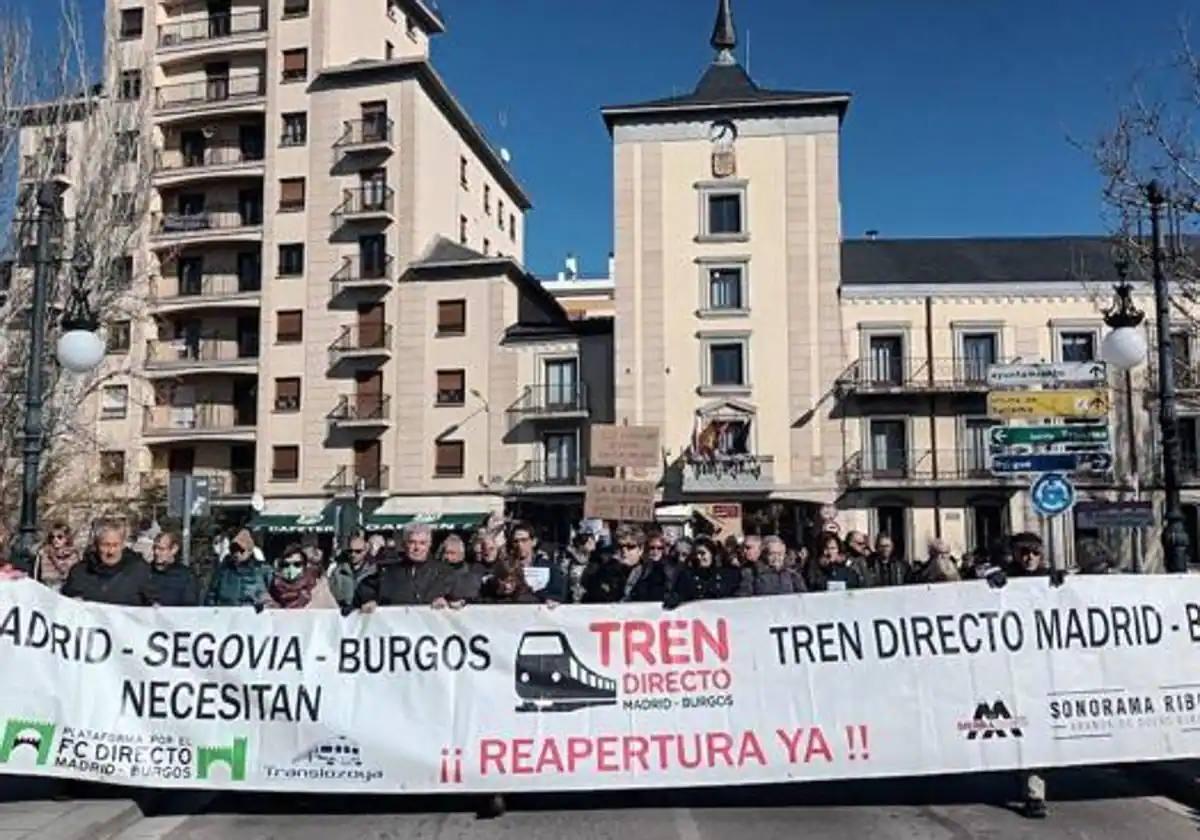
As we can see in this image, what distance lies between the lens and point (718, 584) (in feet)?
32.6

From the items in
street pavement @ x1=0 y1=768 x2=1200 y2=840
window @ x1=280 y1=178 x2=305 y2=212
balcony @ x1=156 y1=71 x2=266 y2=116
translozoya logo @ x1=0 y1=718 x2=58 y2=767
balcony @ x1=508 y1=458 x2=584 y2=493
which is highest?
balcony @ x1=156 y1=71 x2=266 y2=116

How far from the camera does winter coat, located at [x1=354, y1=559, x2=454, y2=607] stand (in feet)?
27.4

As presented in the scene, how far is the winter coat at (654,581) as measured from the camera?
9.61 meters

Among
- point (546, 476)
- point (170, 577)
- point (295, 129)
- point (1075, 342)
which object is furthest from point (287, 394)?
point (170, 577)

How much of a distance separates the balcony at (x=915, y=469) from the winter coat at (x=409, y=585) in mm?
35944

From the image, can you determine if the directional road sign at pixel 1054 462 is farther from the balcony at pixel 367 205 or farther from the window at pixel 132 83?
the balcony at pixel 367 205

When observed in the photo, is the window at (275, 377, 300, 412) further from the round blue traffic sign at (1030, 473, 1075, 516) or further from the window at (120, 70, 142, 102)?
the round blue traffic sign at (1030, 473, 1075, 516)

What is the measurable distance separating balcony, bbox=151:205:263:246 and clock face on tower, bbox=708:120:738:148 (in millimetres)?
18528

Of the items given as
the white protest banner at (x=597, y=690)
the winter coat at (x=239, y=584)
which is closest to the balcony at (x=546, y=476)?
the winter coat at (x=239, y=584)

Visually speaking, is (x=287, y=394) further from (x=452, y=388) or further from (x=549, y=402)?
(x=549, y=402)

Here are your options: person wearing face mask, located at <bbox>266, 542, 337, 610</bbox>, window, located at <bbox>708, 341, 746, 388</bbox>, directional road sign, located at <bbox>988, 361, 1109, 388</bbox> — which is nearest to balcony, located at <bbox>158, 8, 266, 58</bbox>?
window, located at <bbox>708, 341, 746, 388</bbox>

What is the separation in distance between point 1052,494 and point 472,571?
655 cm

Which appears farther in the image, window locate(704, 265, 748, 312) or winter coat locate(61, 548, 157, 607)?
window locate(704, 265, 748, 312)

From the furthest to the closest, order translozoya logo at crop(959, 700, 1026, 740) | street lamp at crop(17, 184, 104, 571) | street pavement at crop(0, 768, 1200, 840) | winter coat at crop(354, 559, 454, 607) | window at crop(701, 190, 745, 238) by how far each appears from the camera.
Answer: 1. window at crop(701, 190, 745, 238)
2. street lamp at crop(17, 184, 104, 571)
3. winter coat at crop(354, 559, 454, 607)
4. translozoya logo at crop(959, 700, 1026, 740)
5. street pavement at crop(0, 768, 1200, 840)
